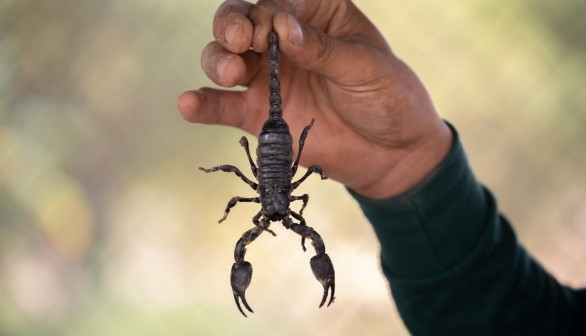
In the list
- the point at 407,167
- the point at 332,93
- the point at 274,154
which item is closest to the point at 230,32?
the point at 274,154

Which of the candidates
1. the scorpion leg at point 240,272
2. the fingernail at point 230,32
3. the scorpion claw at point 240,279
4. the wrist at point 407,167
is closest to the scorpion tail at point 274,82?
the fingernail at point 230,32

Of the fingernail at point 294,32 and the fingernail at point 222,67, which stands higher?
the fingernail at point 294,32

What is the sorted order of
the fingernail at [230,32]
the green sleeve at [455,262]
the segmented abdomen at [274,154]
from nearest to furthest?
the segmented abdomen at [274,154]
the fingernail at [230,32]
the green sleeve at [455,262]

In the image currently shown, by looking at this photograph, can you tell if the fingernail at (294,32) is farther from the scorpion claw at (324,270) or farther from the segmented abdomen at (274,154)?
the scorpion claw at (324,270)

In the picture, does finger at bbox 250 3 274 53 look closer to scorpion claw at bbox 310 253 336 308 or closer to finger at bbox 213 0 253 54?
finger at bbox 213 0 253 54

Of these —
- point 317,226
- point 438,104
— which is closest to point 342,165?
point 317,226

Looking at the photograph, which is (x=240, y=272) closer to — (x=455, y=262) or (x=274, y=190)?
(x=274, y=190)

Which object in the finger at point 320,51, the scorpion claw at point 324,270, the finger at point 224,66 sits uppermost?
the finger at point 320,51

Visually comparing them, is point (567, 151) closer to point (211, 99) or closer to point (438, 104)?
point (438, 104)

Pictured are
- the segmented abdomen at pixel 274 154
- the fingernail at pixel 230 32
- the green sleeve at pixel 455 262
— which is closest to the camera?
the segmented abdomen at pixel 274 154

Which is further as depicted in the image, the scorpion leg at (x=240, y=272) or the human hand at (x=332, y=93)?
the human hand at (x=332, y=93)
